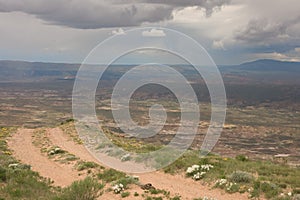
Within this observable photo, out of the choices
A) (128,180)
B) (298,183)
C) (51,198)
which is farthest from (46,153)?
(298,183)

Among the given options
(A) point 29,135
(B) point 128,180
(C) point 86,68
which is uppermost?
(C) point 86,68

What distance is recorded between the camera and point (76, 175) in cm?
2258

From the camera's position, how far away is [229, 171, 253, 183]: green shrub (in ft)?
60.2

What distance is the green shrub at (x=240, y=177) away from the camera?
18359 mm

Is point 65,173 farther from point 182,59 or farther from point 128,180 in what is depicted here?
point 182,59

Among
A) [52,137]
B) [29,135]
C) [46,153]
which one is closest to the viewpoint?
[46,153]

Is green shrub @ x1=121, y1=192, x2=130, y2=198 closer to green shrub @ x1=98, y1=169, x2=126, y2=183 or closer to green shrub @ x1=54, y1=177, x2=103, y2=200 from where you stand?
green shrub @ x1=54, y1=177, x2=103, y2=200

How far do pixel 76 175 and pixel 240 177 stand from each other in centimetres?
1019

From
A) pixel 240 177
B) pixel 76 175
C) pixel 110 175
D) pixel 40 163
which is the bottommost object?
pixel 40 163

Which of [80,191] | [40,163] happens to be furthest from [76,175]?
[80,191]

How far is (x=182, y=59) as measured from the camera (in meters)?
19.4

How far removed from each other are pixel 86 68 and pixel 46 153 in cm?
1136

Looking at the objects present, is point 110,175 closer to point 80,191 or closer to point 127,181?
point 127,181

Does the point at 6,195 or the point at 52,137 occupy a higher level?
the point at 6,195
